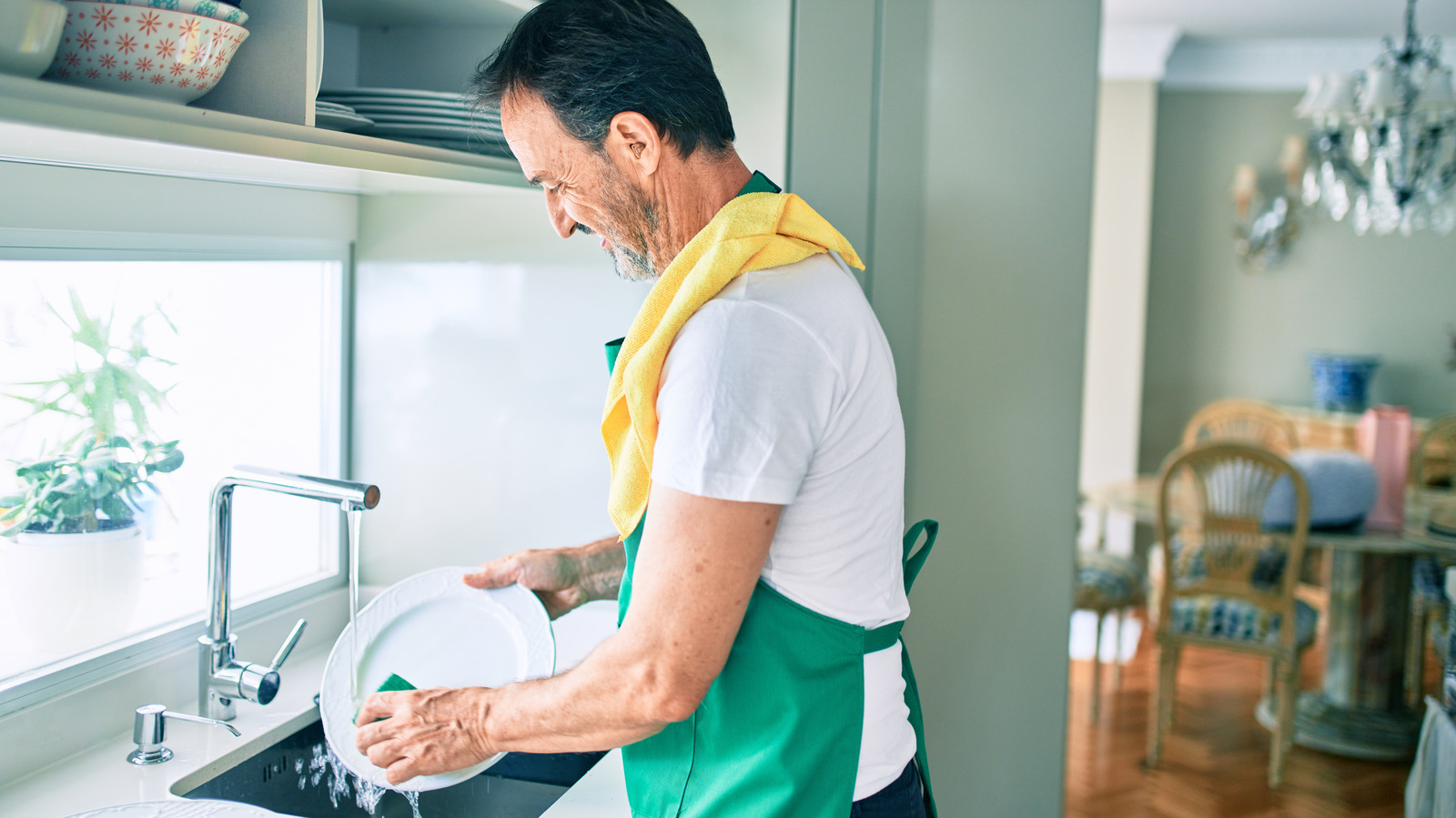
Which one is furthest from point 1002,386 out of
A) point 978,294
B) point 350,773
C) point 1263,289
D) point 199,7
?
point 1263,289

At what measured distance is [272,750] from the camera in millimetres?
1258

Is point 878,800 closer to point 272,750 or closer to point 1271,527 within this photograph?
point 272,750

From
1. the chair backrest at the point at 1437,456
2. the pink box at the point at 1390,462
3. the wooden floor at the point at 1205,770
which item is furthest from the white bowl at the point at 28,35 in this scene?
the chair backrest at the point at 1437,456

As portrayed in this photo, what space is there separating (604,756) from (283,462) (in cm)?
69

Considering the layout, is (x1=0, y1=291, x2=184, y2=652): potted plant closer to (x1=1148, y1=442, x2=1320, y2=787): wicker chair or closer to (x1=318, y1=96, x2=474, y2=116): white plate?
(x1=318, y1=96, x2=474, y2=116): white plate

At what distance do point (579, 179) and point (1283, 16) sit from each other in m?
4.25

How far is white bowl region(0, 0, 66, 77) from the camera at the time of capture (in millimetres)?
694

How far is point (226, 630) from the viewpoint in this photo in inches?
48.8

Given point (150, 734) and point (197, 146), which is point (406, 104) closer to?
point (197, 146)

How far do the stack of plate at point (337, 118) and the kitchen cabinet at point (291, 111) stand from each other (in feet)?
0.12

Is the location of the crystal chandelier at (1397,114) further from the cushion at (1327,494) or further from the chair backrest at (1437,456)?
the chair backrest at (1437,456)

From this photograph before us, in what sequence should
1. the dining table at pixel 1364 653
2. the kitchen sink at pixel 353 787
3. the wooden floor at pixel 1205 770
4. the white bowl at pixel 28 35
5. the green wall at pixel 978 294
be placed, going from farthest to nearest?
the dining table at pixel 1364 653
the wooden floor at pixel 1205 770
the green wall at pixel 978 294
the kitchen sink at pixel 353 787
the white bowl at pixel 28 35

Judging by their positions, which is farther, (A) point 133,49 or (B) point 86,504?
(B) point 86,504

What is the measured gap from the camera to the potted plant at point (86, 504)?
3.81 ft
